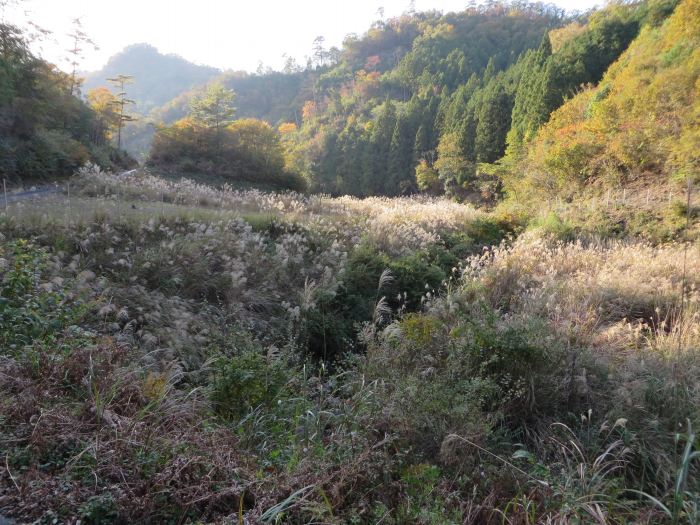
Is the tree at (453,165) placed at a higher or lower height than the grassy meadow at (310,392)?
higher

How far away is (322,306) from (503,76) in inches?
1453

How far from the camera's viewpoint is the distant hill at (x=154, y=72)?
370ft

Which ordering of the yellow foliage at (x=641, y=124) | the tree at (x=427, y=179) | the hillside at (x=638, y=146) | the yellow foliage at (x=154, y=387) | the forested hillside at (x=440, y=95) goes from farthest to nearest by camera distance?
the tree at (x=427, y=179) → the forested hillside at (x=440, y=95) → the yellow foliage at (x=641, y=124) → the hillside at (x=638, y=146) → the yellow foliage at (x=154, y=387)

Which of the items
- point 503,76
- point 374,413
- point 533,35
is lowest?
point 374,413

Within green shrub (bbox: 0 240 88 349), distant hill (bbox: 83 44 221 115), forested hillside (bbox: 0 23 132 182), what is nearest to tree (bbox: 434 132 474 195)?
forested hillside (bbox: 0 23 132 182)

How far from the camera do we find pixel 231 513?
169cm

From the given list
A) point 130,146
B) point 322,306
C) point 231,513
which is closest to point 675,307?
point 322,306

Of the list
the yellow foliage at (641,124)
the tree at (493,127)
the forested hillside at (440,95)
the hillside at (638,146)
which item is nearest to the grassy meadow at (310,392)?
the hillside at (638,146)

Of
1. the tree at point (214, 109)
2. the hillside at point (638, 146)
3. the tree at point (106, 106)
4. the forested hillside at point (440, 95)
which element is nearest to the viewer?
the hillside at point (638, 146)

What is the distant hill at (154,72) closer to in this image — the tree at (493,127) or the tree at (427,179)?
the tree at (427,179)

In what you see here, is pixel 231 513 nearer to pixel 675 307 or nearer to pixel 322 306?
pixel 322 306

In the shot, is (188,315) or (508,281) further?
(508,281)

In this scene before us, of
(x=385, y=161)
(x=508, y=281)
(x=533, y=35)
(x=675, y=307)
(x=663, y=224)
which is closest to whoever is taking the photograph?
(x=675, y=307)

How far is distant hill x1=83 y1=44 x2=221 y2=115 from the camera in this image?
112637 mm
